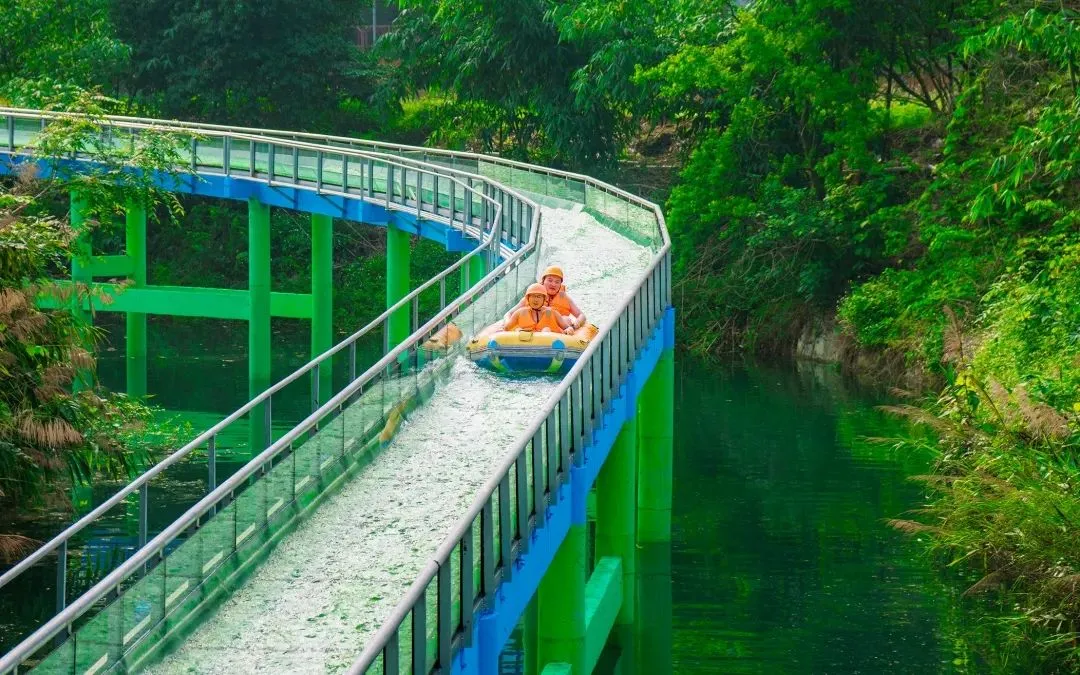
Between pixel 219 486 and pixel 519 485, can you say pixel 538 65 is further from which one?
pixel 219 486

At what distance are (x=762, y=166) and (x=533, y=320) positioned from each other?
78.3ft

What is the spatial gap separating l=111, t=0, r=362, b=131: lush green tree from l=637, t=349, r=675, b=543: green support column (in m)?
29.5

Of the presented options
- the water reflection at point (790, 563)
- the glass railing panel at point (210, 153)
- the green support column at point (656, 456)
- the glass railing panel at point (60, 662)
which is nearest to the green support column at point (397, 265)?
the glass railing panel at point (210, 153)

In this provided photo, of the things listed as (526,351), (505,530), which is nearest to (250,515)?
(505,530)

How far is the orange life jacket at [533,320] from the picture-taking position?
1834cm

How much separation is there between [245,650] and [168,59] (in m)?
42.1

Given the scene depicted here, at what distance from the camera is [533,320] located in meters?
18.4

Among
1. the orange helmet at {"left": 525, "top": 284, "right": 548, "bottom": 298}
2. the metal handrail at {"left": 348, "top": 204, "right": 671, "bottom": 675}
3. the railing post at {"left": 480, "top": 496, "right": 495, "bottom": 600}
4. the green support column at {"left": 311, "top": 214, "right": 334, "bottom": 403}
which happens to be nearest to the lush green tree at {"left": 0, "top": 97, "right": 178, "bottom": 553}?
the orange helmet at {"left": 525, "top": 284, "right": 548, "bottom": 298}

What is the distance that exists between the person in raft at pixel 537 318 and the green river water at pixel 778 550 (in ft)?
10.8

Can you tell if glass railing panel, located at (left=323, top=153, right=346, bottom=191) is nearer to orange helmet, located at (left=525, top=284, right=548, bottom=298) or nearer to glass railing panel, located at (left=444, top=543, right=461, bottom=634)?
orange helmet, located at (left=525, top=284, right=548, bottom=298)

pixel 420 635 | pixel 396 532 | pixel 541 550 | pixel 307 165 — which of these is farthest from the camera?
pixel 307 165

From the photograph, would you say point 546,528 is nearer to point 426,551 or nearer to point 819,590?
point 426,551

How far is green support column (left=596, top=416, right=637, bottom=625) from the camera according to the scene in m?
20.0

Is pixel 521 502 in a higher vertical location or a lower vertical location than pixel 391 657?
lower
